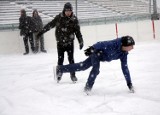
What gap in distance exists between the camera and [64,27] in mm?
5574

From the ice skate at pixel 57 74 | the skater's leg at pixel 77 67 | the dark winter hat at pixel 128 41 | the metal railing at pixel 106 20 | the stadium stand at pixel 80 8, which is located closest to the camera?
the dark winter hat at pixel 128 41

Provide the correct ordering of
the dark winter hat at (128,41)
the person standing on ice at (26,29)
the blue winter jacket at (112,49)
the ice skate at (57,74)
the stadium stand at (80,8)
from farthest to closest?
the stadium stand at (80,8), the person standing on ice at (26,29), the ice skate at (57,74), the blue winter jacket at (112,49), the dark winter hat at (128,41)

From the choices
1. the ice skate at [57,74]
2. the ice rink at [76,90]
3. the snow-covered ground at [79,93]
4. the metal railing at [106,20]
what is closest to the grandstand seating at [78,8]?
the metal railing at [106,20]

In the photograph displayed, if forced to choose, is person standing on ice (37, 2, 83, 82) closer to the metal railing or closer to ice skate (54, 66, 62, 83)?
ice skate (54, 66, 62, 83)

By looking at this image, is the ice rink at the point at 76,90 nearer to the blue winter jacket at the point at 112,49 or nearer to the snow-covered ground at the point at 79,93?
the snow-covered ground at the point at 79,93

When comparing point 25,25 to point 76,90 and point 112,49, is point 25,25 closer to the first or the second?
point 76,90

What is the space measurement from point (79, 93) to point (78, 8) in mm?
13626

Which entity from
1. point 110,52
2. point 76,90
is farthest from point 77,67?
point 110,52

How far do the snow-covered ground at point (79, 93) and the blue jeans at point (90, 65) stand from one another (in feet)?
0.90

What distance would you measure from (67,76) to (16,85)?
121 centimetres

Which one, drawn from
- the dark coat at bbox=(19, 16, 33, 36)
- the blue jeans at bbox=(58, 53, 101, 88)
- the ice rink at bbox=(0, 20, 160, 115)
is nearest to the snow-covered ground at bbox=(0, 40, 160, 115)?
the ice rink at bbox=(0, 20, 160, 115)

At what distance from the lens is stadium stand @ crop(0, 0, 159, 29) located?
15.9 meters

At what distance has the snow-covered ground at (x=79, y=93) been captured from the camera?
4.05 metres

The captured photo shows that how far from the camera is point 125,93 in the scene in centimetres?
479
